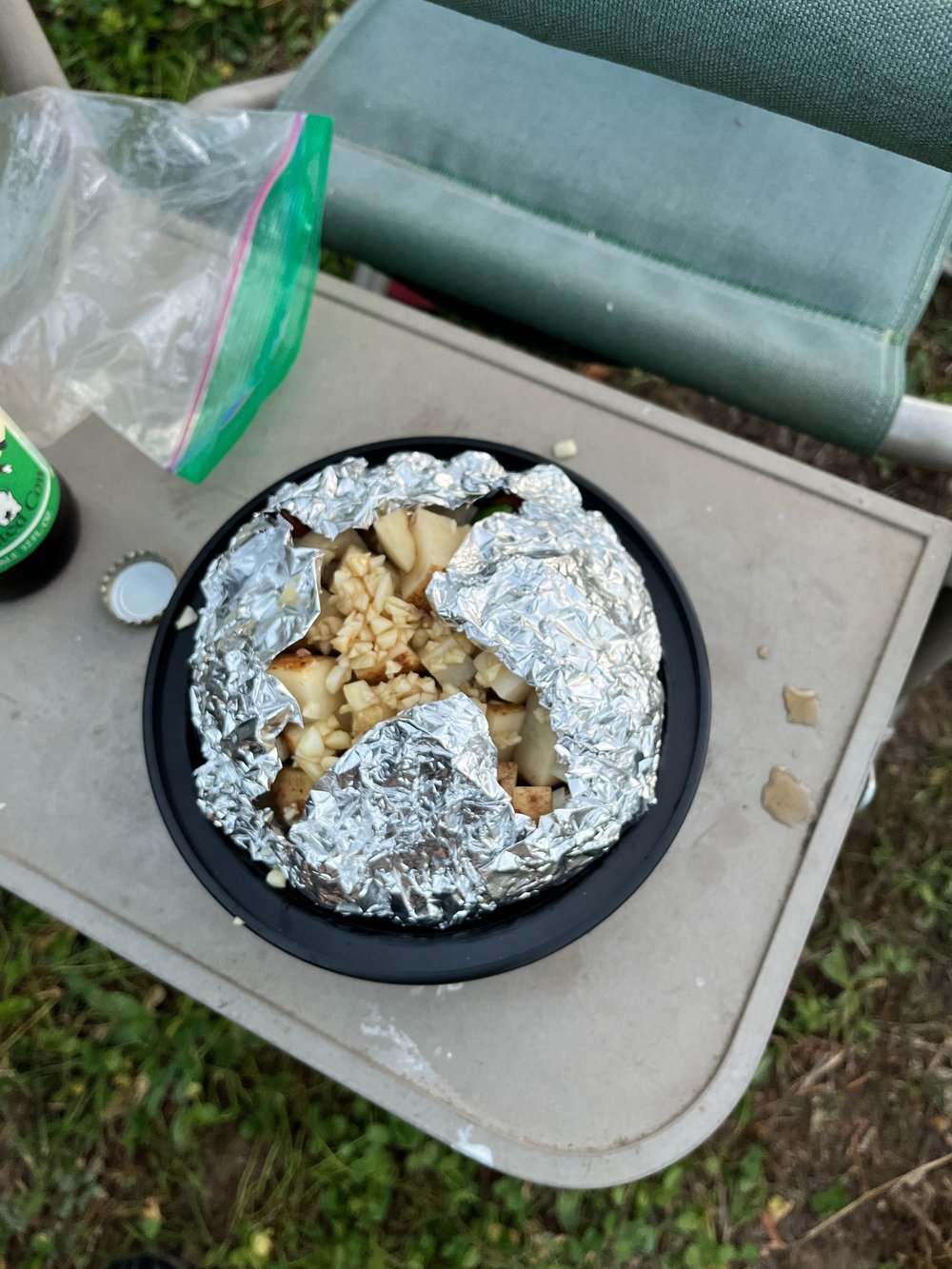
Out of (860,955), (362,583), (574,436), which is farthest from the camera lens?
(860,955)

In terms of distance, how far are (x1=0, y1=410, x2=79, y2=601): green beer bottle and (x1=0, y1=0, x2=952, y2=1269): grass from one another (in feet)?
2.17

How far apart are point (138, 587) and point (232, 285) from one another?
12.5 inches

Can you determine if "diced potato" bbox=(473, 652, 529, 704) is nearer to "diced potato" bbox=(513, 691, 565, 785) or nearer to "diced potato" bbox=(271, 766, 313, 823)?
"diced potato" bbox=(513, 691, 565, 785)

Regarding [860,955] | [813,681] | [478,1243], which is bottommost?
[478,1243]

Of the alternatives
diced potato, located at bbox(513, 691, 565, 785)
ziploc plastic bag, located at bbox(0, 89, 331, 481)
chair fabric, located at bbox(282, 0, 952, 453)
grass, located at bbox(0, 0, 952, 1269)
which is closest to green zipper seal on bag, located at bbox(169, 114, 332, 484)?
ziploc plastic bag, located at bbox(0, 89, 331, 481)

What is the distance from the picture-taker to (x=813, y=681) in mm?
798

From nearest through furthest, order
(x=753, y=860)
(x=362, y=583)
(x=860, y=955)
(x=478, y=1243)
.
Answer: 1. (x=362, y=583)
2. (x=753, y=860)
3. (x=478, y=1243)
4. (x=860, y=955)

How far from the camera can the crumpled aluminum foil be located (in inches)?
21.9

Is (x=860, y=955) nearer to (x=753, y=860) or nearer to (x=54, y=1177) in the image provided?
(x=753, y=860)

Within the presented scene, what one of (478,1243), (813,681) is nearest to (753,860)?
(813,681)

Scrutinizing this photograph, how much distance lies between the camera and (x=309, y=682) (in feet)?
1.94

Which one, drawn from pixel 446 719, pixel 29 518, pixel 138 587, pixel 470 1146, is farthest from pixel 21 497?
pixel 470 1146

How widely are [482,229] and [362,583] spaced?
1.71 feet

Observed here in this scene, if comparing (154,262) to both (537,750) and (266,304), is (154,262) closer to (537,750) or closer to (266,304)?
(266,304)
